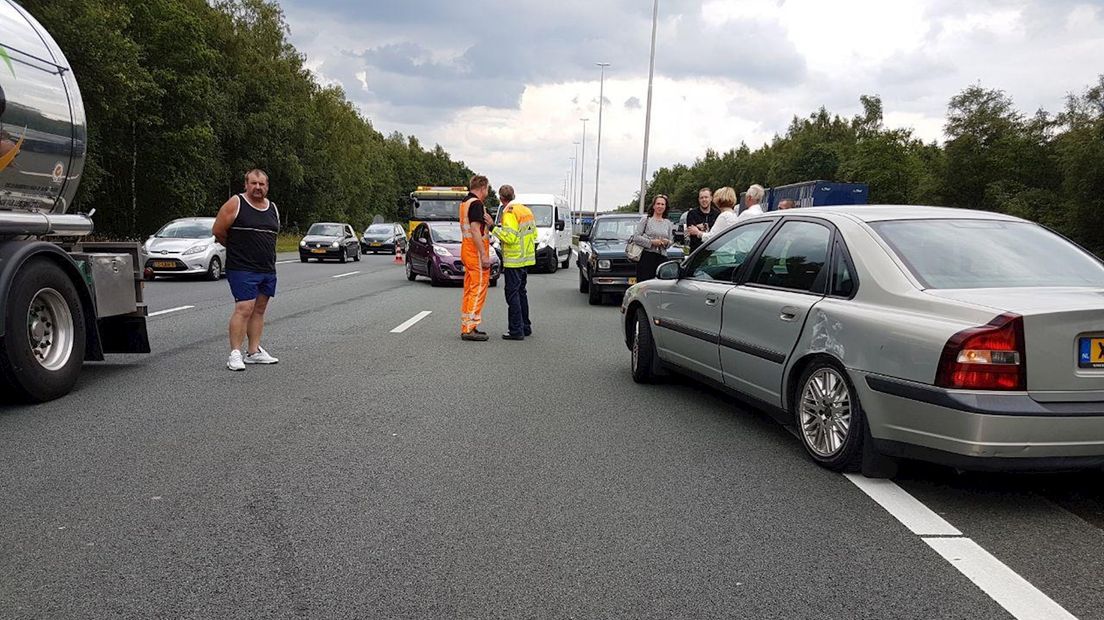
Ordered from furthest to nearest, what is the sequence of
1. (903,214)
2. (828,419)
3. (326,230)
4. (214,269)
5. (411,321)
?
(326,230) → (214,269) → (411,321) → (903,214) → (828,419)

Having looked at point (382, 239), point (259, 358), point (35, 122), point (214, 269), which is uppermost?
point (35, 122)

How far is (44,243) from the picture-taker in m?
6.28

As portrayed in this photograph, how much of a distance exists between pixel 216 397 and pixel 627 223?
35.2 ft

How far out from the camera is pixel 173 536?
11.8 feet

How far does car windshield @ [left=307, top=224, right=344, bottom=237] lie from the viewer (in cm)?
2928

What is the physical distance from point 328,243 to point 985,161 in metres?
47.7

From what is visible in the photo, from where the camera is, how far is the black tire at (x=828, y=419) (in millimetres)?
4453

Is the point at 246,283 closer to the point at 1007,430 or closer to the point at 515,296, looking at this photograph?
the point at 515,296

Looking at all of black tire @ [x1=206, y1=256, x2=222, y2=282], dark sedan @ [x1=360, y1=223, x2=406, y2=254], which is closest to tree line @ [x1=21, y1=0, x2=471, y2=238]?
black tire @ [x1=206, y1=256, x2=222, y2=282]

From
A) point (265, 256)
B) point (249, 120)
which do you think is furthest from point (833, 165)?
point (265, 256)

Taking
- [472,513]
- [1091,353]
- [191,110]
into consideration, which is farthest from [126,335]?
[191,110]

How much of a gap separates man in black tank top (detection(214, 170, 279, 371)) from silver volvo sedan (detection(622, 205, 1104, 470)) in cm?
394

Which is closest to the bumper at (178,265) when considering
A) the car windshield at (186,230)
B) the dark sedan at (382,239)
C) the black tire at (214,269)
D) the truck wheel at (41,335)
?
the black tire at (214,269)

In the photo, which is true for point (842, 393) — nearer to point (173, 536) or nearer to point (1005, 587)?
point (1005, 587)
